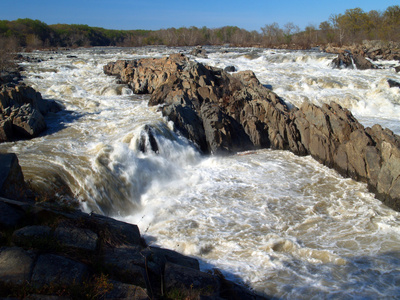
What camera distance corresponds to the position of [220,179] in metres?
11.7

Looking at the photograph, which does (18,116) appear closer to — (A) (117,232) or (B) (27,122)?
(B) (27,122)

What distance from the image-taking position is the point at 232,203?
9.89 metres

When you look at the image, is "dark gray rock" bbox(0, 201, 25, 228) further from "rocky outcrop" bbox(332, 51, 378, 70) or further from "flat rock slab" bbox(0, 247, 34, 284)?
"rocky outcrop" bbox(332, 51, 378, 70)

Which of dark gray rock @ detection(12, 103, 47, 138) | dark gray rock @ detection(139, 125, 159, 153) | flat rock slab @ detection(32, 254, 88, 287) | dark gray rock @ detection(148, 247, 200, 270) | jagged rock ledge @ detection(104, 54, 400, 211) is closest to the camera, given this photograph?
flat rock slab @ detection(32, 254, 88, 287)

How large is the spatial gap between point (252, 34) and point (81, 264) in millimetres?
77605

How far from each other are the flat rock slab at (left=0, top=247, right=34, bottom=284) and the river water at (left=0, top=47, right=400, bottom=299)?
146 inches

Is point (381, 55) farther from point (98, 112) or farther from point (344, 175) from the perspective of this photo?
point (98, 112)

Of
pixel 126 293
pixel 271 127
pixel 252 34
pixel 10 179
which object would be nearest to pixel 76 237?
pixel 126 293

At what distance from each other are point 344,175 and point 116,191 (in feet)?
28.9

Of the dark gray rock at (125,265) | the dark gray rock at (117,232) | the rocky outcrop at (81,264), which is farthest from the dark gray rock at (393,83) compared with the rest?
the dark gray rock at (125,265)

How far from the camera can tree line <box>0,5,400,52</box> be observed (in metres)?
57.7

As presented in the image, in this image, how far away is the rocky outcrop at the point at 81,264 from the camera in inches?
155

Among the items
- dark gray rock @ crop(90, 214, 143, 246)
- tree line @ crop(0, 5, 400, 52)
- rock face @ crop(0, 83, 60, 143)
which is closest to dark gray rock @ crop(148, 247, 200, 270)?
dark gray rock @ crop(90, 214, 143, 246)

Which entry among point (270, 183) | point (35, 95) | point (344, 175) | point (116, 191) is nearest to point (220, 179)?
point (270, 183)
